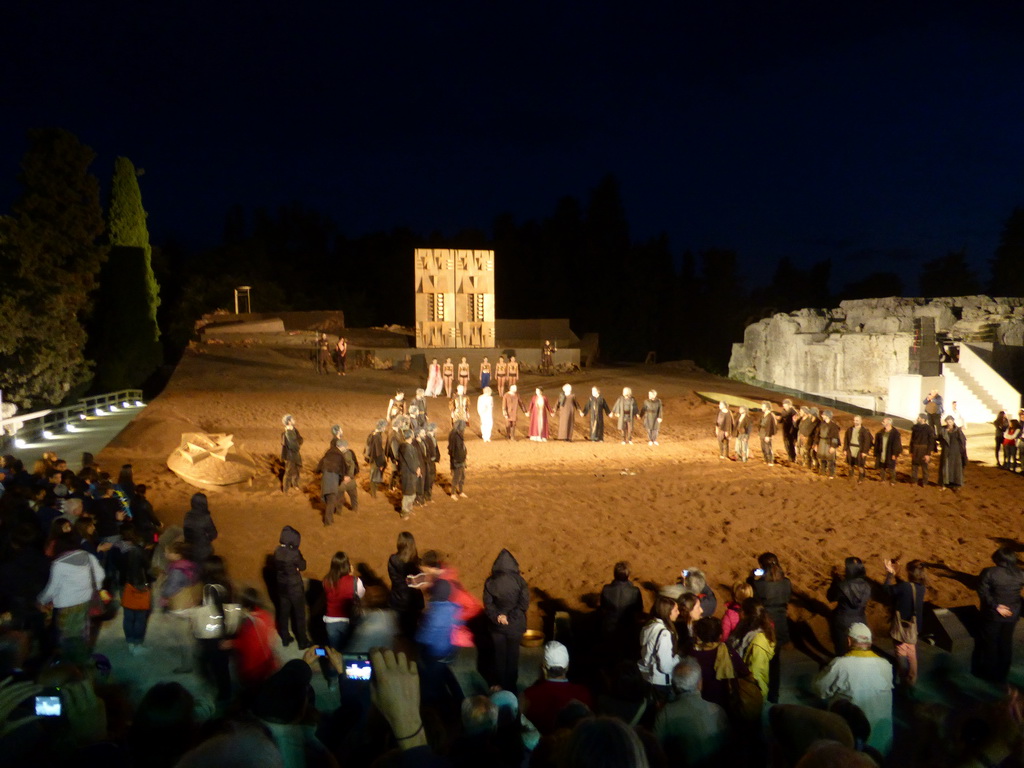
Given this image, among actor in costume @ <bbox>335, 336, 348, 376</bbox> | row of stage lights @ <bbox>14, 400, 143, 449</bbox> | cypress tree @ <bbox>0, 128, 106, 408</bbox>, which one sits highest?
cypress tree @ <bbox>0, 128, 106, 408</bbox>

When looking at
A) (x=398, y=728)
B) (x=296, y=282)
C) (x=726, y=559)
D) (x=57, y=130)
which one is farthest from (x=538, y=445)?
(x=296, y=282)

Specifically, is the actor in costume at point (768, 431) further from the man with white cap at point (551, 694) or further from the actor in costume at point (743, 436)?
the man with white cap at point (551, 694)

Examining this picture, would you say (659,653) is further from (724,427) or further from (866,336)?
(866,336)

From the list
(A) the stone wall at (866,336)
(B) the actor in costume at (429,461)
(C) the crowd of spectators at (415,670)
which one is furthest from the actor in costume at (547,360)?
(C) the crowd of spectators at (415,670)

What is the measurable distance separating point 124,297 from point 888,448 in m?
31.2

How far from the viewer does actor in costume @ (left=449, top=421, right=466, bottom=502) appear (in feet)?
40.5

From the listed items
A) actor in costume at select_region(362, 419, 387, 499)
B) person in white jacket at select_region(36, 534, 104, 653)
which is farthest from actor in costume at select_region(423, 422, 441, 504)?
person in white jacket at select_region(36, 534, 104, 653)

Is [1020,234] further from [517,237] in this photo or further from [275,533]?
[275,533]

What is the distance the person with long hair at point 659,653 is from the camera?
200 inches

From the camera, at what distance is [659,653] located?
511 cm

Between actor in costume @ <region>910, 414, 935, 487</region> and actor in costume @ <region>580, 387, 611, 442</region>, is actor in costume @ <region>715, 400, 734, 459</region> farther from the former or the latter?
actor in costume @ <region>910, 414, 935, 487</region>

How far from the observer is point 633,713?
4500 millimetres

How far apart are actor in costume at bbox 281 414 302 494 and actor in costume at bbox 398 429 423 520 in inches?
71.1

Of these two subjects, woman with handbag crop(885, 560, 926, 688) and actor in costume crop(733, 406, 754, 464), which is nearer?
woman with handbag crop(885, 560, 926, 688)
